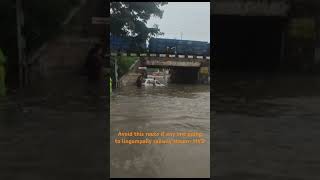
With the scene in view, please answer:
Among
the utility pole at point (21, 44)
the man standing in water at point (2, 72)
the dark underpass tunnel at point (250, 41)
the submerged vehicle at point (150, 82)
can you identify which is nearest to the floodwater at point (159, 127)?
the submerged vehicle at point (150, 82)

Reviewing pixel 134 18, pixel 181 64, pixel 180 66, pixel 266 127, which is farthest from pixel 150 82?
pixel 266 127

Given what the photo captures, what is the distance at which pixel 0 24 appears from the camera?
848 cm

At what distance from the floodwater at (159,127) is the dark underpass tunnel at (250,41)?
2.38 m

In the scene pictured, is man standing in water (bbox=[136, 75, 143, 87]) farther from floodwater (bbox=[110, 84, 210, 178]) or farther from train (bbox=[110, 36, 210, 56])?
train (bbox=[110, 36, 210, 56])

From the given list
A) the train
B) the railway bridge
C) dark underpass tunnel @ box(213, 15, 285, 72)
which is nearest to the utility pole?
the railway bridge

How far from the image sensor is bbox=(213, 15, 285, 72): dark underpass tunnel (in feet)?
26.2

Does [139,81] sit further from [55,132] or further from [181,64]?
[55,132]

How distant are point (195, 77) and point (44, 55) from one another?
3714 mm

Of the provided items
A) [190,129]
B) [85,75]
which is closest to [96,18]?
[85,75]

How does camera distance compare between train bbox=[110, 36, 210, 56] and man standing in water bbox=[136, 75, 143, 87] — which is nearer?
train bbox=[110, 36, 210, 56]

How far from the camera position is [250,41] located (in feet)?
27.1

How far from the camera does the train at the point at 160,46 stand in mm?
4637

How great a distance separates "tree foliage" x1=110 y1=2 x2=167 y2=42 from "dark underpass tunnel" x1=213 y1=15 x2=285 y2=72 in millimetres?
2882

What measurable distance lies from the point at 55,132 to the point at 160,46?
2.66 metres
